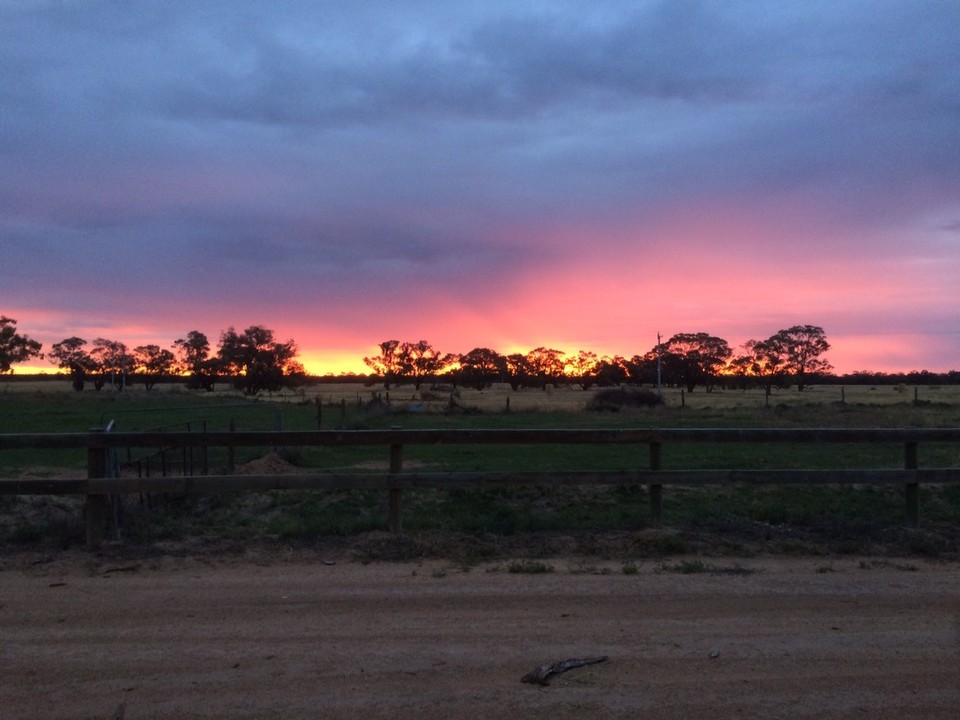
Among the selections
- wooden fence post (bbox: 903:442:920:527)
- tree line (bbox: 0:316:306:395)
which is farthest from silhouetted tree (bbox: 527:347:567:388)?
wooden fence post (bbox: 903:442:920:527)

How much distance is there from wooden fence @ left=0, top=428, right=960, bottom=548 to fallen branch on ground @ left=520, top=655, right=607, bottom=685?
371 cm

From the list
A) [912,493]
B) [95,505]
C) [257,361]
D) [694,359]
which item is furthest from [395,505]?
[694,359]

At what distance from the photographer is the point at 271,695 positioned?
5.24 m

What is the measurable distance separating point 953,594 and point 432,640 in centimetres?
472

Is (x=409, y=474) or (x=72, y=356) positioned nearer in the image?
(x=409, y=474)

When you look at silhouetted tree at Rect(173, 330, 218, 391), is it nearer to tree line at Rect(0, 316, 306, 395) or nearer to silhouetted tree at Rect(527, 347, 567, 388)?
tree line at Rect(0, 316, 306, 395)

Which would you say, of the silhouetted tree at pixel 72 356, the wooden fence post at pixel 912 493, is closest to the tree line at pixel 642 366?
the silhouetted tree at pixel 72 356

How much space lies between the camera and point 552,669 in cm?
560

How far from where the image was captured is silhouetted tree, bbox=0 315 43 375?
3438 inches

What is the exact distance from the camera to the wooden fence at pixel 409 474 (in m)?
9.15

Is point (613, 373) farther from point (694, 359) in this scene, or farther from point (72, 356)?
point (72, 356)

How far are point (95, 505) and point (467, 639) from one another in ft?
16.3

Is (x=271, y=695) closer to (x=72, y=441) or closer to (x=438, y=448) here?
(x=72, y=441)

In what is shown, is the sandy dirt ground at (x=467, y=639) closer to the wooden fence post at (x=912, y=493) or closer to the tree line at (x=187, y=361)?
the wooden fence post at (x=912, y=493)
